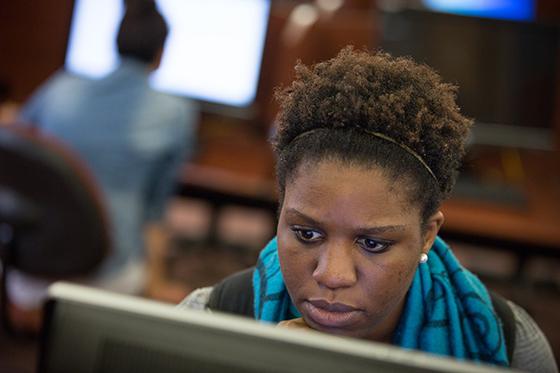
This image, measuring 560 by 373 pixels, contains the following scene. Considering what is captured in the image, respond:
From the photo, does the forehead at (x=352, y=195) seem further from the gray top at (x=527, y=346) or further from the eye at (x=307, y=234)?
the gray top at (x=527, y=346)

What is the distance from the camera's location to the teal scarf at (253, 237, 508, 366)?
0.85 meters

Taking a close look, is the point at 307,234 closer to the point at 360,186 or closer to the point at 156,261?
the point at 360,186

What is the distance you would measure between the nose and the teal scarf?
0.55 ft

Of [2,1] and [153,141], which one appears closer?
[153,141]

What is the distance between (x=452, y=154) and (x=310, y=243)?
19cm

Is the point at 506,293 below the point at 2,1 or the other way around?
below

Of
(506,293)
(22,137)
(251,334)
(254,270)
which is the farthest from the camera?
(506,293)

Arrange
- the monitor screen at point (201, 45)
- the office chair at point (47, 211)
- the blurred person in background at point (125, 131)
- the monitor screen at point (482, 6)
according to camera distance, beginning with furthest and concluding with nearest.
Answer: the monitor screen at point (482, 6), the monitor screen at point (201, 45), the blurred person in background at point (125, 131), the office chair at point (47, 211)

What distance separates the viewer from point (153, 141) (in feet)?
6.18

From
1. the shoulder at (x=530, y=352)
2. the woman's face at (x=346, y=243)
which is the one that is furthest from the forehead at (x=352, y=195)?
the shoulder at (x=530, y=352)

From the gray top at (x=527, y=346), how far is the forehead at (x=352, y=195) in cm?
26

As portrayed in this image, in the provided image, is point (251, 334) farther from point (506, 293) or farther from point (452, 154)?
point (506, 293)

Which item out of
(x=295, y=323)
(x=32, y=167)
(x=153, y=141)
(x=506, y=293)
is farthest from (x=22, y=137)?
(x=506, y=293)

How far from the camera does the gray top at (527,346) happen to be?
2.88ft
